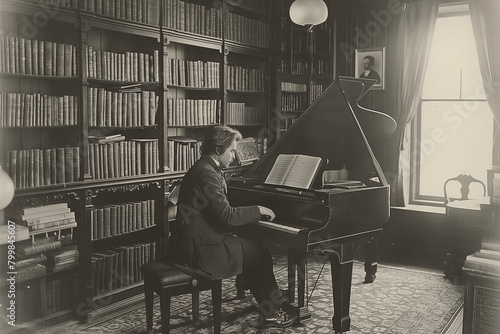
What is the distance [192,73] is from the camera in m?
5.03

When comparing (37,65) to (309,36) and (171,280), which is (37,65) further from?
(309,36)

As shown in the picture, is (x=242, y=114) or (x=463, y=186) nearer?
Answer: (x=463, y=186)

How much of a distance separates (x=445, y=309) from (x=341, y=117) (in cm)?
181

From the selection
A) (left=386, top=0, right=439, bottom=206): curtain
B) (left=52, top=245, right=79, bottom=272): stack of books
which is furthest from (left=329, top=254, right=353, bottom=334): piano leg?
(left=386, top=0, right=439, bottom=206): curtain

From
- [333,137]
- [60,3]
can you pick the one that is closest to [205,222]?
[333,137]

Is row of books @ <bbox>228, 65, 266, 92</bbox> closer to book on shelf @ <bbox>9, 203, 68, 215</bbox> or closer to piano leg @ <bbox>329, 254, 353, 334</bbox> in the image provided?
book on shelf @ <bbox>9, 203, 68, 215</bbox>

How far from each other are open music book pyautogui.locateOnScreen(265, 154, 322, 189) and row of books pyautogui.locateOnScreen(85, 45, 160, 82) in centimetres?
147

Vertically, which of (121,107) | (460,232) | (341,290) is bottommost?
(341,290)

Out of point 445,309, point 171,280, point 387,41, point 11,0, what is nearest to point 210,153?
point 171,280

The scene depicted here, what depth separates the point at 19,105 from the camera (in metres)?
3.58

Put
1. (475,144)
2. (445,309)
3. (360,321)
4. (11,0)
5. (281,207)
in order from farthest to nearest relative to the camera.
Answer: (475,144), (445,309), (360,321), (281,207), (11,0)

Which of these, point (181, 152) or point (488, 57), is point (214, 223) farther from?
point (488, 57)

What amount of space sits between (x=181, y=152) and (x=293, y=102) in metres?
1.98

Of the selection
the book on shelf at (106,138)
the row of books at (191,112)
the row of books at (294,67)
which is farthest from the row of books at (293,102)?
the book on shelf at (106,138)
